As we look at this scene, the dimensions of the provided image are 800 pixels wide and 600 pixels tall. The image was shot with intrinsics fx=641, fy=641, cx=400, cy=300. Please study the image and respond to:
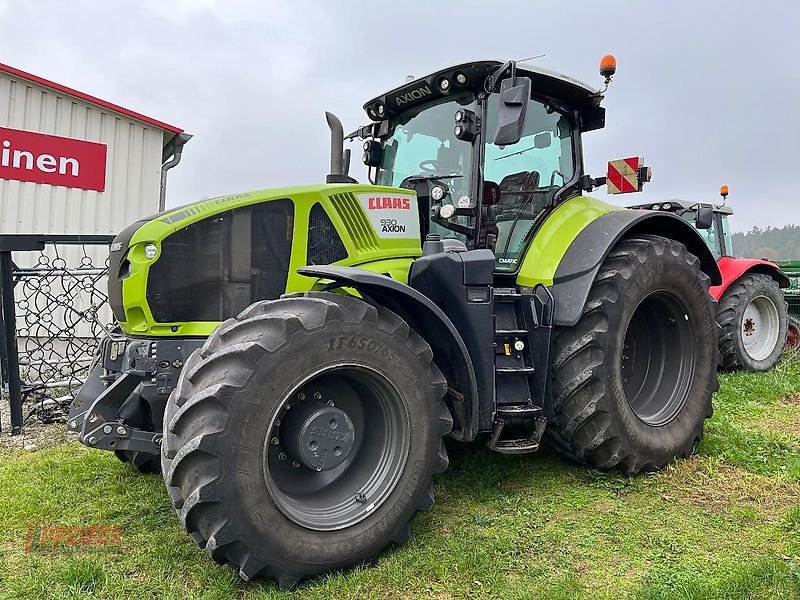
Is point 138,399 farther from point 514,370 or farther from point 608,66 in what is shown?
point 608,66

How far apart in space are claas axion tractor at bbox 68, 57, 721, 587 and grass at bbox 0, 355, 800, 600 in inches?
7.5

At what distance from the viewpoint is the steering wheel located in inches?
167

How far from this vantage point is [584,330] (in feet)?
12.8

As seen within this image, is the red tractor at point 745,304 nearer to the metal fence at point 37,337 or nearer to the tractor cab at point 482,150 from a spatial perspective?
the tractor cab at point 482,150

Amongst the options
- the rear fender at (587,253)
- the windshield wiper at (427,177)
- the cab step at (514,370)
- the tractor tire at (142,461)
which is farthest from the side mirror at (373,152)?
the tractor tire at (142,461)

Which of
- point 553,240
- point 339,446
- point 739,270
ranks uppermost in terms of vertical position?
point 739,270

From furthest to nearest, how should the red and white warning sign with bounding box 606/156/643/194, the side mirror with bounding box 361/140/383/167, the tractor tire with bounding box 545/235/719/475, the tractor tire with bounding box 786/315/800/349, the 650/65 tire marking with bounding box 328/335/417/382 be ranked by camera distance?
the tractor tire with bounding box 786/315/800/349 → the red and white warning sign with bounding box 606/156/643/194 → the side mirror with bounding box 361/140/383/167 → the tractor tire with bounding box 545/235/719/475 → the 650/65 tire marking with bounding box 328/335/417/382

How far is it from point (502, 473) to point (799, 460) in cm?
207

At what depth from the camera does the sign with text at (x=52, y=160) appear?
7996mm

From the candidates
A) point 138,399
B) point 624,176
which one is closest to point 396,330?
point 138,399

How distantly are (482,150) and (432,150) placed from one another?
42 centimetres

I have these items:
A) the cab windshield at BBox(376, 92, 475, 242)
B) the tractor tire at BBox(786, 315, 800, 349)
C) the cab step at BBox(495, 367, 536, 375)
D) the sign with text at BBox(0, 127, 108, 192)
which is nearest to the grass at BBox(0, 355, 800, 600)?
the cab step at BBox(495, 367, 536, 375)

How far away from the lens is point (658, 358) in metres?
4.72

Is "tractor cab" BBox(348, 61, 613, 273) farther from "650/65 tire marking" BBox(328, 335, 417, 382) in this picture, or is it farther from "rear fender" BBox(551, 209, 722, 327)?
"650/65 tire marking" BBox(328, 335, 417, 382)
